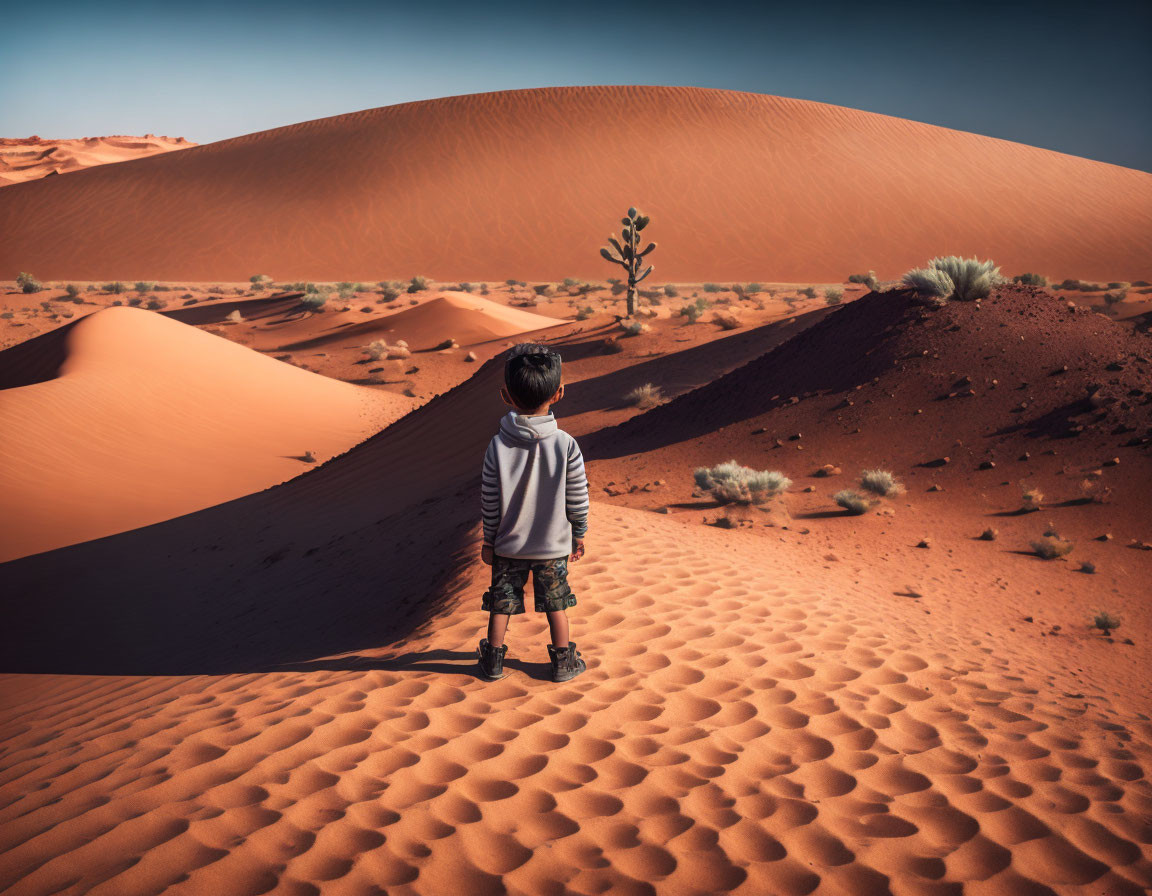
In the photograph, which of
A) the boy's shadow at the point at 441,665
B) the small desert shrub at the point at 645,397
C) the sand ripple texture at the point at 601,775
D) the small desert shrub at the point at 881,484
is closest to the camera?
the sand ripple texture at the point at 601,775

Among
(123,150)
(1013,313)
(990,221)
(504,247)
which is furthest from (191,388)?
(123,150)

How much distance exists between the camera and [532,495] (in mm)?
4027

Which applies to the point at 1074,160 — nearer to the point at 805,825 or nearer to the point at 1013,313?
the point at 1013,313

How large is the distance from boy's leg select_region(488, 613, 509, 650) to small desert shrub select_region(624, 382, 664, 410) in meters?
11.7

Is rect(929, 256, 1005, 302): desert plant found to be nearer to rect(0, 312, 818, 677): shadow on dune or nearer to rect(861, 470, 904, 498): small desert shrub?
rect(861, 470, 904, 498): small desert shrub

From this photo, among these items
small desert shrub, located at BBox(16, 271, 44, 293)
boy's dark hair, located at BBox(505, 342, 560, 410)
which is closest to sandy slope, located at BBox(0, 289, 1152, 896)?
boy's dark hair, located at BBox(505, 342, 560, 410)

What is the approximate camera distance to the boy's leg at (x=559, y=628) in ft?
13.8

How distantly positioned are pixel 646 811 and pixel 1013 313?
1206cm

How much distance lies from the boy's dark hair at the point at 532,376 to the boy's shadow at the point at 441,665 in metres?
1.48

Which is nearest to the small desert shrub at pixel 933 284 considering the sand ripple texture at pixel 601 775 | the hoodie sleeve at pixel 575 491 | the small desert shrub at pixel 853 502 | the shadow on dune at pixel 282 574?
the small desert shrub at pixel 853 502

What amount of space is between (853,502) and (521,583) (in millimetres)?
5962

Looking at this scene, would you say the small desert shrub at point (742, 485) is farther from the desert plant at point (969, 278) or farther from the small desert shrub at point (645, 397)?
the small desert shrub at point (645, 397)

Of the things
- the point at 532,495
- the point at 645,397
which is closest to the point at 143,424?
the point at 645,397

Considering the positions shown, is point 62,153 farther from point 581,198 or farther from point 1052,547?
point 1052,547
